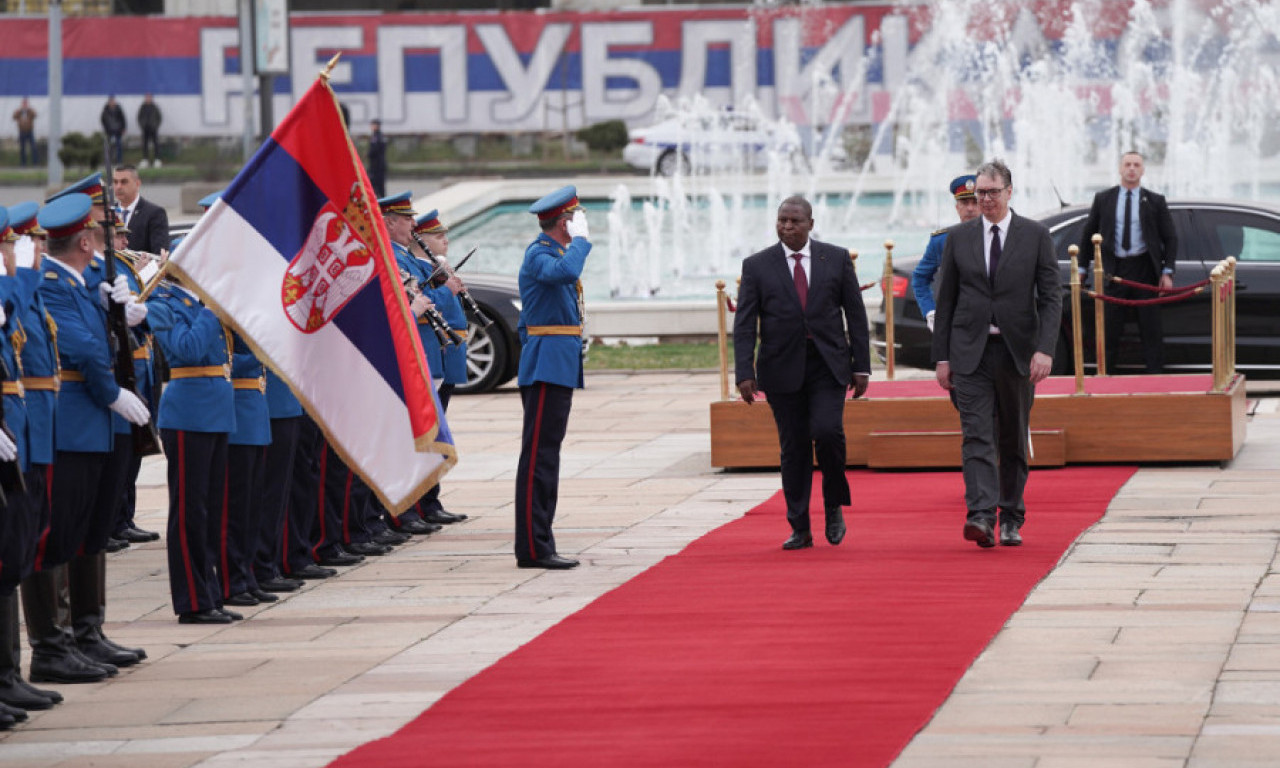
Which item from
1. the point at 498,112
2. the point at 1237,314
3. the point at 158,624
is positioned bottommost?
the point at 158,624

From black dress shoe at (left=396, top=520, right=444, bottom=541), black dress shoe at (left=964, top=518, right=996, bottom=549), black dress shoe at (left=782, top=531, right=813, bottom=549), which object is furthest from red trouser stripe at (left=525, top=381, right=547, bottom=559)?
black dress shoe at (left=964, top=518, right=996, bottom=549)

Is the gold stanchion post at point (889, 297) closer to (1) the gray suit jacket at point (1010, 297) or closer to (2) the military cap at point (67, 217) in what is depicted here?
(1) the gray suit jacket at point (1010, 297)

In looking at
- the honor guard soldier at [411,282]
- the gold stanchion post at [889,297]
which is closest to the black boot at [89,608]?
the honor guard soldier at [411,282]

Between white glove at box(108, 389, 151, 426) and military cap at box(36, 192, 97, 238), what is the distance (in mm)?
625

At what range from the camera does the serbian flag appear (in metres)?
9.30

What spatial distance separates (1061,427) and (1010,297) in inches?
117

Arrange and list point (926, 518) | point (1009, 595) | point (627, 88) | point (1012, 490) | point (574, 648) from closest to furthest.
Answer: point (574, 648) → point (1009, 595) → point (1012, 490) → point (926, 518) → point (627, 88)

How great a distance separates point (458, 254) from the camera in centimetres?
3198

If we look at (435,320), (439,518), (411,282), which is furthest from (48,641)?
(435,320)

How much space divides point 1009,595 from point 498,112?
40.1 meters

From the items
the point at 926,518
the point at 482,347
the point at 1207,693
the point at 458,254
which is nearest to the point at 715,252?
the point at 458,254

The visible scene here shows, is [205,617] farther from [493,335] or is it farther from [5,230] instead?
[493,335]

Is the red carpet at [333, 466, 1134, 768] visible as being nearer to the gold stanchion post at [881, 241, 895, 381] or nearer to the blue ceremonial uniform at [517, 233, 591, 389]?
the blue ceremonial uniform at [517, 233, 591, 389]

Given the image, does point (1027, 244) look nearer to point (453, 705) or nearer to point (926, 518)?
point (926, 518)
